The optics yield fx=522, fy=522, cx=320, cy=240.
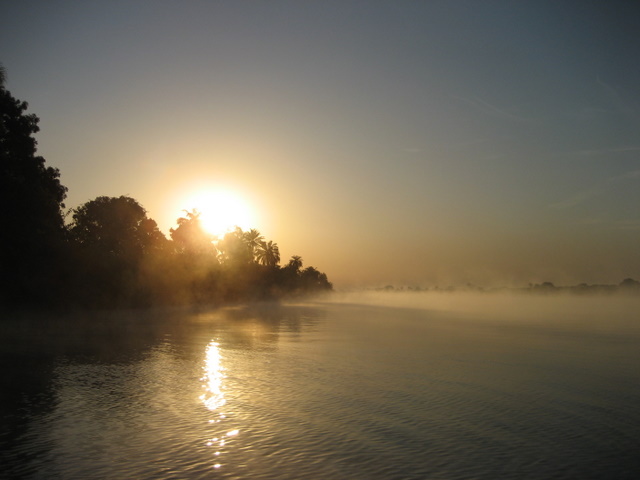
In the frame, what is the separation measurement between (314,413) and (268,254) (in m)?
140

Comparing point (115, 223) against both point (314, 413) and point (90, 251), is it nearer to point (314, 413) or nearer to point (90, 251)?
point (90, 251)

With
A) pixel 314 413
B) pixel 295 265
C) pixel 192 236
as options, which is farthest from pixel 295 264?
pixel 314 413

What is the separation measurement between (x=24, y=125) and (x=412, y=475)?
42995 millimetres

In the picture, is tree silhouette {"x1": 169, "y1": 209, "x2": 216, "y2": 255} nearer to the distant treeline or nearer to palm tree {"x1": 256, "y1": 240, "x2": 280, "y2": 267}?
the distant treeline

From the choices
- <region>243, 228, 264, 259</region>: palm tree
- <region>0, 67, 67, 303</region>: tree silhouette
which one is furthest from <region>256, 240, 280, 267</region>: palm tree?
<region>0, 67, 67, 303</region>: tree silhouette

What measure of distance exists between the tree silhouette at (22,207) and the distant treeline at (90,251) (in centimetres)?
7

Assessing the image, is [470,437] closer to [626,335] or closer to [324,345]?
[324,345]

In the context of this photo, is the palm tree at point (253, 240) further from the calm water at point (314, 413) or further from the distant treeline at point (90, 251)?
the calm water at point (314, 413)

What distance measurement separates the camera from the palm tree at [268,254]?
152 meters

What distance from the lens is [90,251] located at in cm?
5881

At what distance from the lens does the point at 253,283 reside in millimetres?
133875

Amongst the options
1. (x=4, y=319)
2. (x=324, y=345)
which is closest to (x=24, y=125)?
(x=4, y=319)

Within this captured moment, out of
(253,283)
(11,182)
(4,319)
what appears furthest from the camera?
(253,283)

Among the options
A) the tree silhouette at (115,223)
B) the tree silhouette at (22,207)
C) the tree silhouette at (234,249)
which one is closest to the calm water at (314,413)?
the tree silhouette at (22,207)
